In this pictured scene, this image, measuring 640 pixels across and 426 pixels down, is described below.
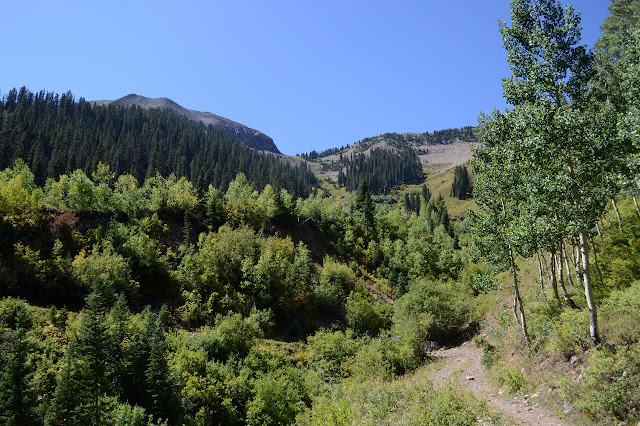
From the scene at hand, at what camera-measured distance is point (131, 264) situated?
4025 centimetres

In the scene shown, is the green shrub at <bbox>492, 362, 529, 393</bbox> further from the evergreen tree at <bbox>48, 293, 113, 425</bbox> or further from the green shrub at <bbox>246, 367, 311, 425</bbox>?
the evergreen tree at <bbox>48, 293, 113, 425</bbox>

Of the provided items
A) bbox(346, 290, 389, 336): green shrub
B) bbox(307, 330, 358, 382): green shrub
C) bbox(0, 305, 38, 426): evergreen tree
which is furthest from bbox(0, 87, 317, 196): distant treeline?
bbox(0, 305, 38, 426): evergreen tree

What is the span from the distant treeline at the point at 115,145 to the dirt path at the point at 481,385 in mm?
65027

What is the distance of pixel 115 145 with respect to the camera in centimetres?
11894

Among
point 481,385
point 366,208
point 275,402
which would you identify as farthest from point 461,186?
point 275,402

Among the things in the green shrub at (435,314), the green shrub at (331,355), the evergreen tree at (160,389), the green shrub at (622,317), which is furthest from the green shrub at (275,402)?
the green shrub at (622,317)

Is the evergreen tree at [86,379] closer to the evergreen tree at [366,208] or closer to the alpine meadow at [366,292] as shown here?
the alpine meadow at [366,292]

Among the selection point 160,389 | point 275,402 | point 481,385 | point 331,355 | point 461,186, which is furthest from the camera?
point 461,186

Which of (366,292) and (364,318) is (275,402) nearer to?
(364,318)

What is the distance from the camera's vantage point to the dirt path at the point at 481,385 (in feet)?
43.6

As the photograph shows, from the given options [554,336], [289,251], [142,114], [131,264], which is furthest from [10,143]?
[554,336]

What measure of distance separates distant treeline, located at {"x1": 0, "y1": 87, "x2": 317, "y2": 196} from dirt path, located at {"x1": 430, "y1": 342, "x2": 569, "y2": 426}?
65027 millimetres

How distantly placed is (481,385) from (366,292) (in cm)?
3083

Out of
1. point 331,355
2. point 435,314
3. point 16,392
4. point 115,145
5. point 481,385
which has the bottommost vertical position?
point 331,355
